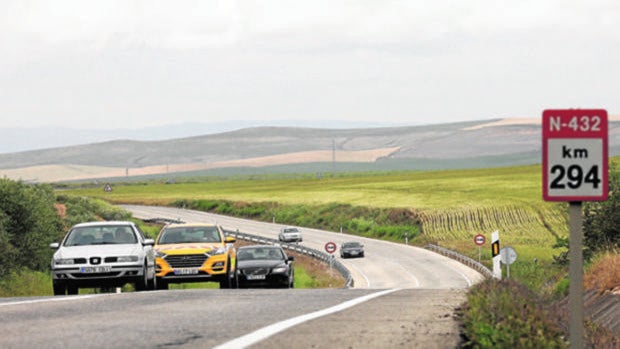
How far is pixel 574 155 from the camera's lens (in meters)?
9.44

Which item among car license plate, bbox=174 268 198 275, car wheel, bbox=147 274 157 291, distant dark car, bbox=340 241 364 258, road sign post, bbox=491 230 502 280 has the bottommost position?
distant dark car, bbox=340 241 364 258

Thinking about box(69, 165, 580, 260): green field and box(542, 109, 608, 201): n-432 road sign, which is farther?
box(69, 165, 580, 260): green field

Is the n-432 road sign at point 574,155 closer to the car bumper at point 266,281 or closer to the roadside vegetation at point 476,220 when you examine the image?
the roadside vegetation at point 476,220

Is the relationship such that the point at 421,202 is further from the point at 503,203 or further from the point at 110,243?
the point at 110,243

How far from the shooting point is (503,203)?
103m

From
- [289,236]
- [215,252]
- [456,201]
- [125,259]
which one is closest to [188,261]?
[215,252]

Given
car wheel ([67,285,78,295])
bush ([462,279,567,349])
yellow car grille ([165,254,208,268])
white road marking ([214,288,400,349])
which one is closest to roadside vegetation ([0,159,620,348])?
bush ([462,279,567,349])

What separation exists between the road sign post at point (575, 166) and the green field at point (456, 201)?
6200cm

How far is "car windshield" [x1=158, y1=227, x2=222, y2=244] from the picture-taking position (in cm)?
2703

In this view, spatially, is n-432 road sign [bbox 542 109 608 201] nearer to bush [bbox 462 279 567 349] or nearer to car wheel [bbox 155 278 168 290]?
bush [bbox 462 279 567 349]

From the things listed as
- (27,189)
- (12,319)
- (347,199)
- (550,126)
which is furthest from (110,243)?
(347,199)

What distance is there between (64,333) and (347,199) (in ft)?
375

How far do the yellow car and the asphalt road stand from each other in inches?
292

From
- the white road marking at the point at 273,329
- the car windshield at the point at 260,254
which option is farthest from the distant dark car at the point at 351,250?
the white road marking at the point at 273,329
